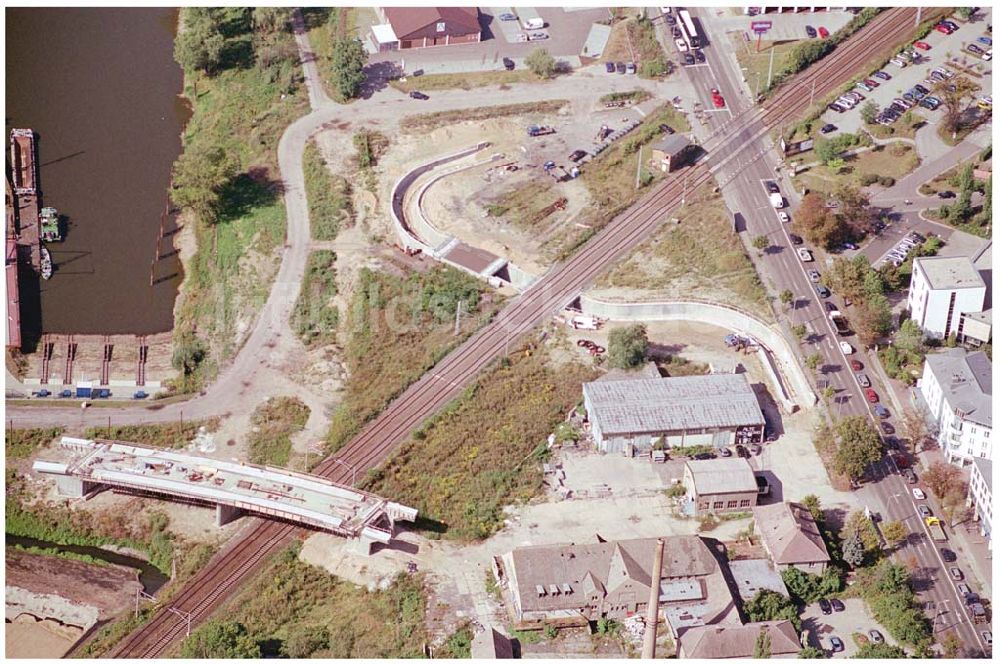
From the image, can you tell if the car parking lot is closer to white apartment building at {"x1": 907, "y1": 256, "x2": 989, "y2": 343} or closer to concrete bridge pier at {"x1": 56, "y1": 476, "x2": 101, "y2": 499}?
white apartment building at {"x1": 907, "y1": 256, "x2": 989, "y2": 343}

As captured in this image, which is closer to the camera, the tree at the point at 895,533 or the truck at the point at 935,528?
the tree at the point at 895,533

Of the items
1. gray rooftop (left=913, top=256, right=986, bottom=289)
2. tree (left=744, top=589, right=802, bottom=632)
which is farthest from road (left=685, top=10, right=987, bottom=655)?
tree (left=744, top=589, right=802, bottom=632)

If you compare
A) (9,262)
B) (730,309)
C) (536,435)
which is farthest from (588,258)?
(9,262)

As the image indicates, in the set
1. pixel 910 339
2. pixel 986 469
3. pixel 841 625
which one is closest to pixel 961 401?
pixel 986 469

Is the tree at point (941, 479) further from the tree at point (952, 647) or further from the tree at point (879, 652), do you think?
the tree at point (879, 652)

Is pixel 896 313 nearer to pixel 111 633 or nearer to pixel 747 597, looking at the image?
pixel 747 597

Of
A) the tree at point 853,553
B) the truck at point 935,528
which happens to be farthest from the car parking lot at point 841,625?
the truck at point 935,528
